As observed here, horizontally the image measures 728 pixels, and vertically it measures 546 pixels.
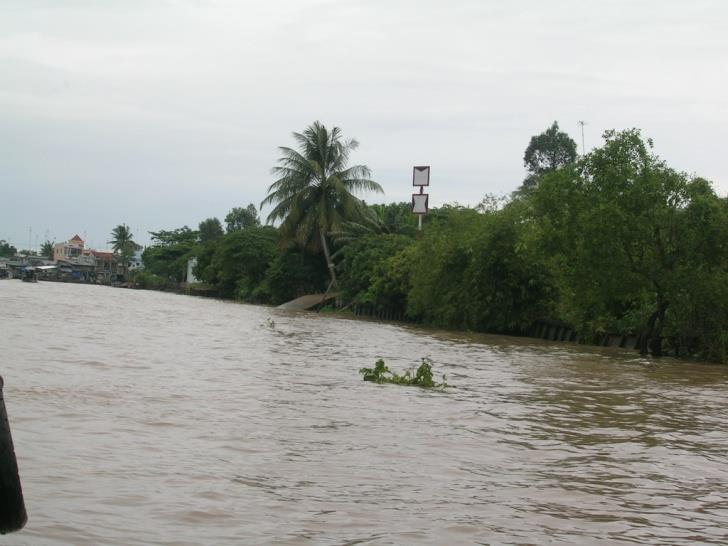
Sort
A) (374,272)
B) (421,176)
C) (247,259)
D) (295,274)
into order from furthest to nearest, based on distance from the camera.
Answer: (247,259) → (295,274) → (421,176) → (374,272)

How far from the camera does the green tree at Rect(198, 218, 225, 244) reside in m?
117

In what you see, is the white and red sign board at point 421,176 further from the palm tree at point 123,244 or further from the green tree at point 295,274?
the palm tree at point 123,244

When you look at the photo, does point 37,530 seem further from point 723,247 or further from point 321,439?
point 723,247

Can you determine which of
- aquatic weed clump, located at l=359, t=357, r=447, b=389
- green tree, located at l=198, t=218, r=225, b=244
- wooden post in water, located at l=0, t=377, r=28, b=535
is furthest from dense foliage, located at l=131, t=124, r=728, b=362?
green tree, located at l=198, t=218, r=225, b=244

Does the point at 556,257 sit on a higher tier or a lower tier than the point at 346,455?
higher

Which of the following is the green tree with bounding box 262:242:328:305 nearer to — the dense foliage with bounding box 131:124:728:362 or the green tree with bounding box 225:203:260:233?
the dense foliage with bounding box 131:124:728:362

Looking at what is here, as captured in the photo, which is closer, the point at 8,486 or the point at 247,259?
the point at 8,486

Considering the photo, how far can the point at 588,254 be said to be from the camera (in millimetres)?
21625

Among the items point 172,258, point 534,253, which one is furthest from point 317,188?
point 172,258

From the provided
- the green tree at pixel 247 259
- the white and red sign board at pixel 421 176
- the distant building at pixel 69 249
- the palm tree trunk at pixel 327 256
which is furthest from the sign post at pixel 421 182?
the distant building at pixel 69 249

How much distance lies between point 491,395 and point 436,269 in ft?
72.3

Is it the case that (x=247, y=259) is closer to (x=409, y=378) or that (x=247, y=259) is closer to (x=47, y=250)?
(x=409, y=378)

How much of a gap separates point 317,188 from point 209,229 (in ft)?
232

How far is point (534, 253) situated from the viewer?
989 inches
